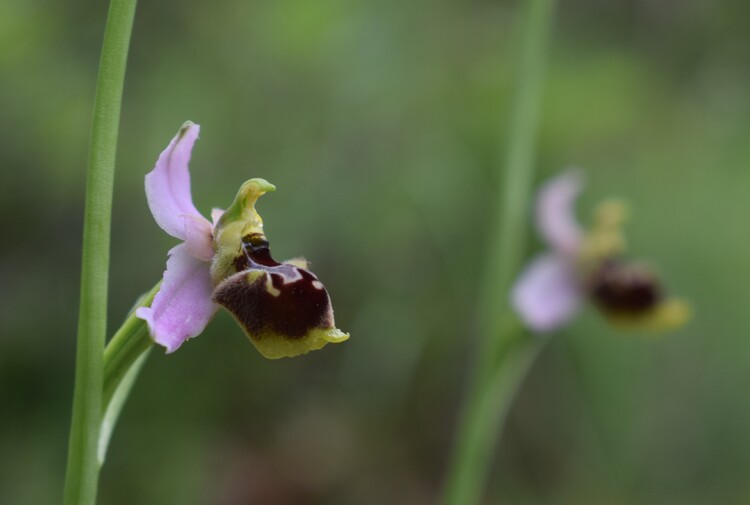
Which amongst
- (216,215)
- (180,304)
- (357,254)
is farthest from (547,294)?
(180,304)

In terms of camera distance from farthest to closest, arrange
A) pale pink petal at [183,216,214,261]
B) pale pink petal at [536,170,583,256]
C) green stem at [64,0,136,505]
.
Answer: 1. pale pink petal at [536,170,583,256]
2. pale pink petal at [183,216,214,261]
3. green stem at [64,0,136,505]


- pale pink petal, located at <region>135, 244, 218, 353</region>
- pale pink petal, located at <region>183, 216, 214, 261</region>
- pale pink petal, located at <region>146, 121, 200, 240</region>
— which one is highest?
pale pink petal, located at <region>146, 121, 200, 240</region>

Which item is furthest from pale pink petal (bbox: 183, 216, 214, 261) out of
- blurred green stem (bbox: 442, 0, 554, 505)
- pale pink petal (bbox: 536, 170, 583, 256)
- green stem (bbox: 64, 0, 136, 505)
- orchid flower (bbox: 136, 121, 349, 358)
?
pale pink petal (bbox: 536, 170, 583, 256)

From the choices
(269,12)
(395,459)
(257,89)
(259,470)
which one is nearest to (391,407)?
(395,459)

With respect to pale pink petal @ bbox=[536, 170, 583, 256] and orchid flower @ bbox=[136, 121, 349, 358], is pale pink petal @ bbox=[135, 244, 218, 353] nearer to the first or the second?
orchid flower @ bbox=[136, 121, 349, 358]

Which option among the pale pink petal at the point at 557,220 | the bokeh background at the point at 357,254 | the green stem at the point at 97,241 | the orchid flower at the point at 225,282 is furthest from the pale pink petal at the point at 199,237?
the bokeh background at the point at 357,254
